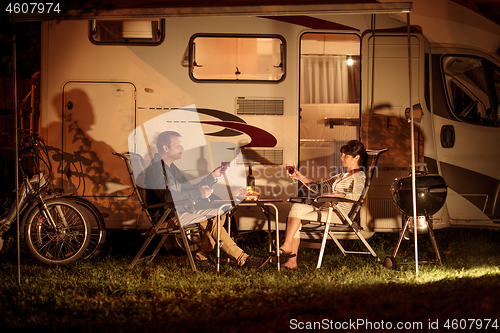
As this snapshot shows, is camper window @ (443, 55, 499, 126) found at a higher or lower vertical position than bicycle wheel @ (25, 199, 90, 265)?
higher

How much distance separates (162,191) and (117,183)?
912 millimetres

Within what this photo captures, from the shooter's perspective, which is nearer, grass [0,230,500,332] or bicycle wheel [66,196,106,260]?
grass [0,230,500,332]

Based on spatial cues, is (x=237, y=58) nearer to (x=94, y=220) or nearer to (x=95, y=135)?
(x=95, y=135)

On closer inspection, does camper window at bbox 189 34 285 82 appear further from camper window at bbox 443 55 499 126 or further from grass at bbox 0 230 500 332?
grass at bbox 0 230 500 332

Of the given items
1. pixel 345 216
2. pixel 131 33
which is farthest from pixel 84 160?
pixel 345 216

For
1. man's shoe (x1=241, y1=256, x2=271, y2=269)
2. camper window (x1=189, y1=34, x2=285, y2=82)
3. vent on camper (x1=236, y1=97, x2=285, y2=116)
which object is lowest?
man's shoe (x1=241, y1=256, x2=271, y2=269)

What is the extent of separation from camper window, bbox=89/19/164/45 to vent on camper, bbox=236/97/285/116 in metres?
A: 1.10

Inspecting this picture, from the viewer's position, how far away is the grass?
260 centimetres

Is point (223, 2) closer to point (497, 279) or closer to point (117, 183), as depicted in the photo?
point (117, 183)

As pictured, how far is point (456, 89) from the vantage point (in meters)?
4.60

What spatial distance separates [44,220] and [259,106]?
2464 mm

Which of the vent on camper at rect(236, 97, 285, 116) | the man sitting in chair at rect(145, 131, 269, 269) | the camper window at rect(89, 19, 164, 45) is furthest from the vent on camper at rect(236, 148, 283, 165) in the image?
the camper window at rect(89, 19, 164, 45)

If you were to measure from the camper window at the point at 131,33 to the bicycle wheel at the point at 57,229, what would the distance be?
177 cm

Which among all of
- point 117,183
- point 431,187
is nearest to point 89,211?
point 117,183
